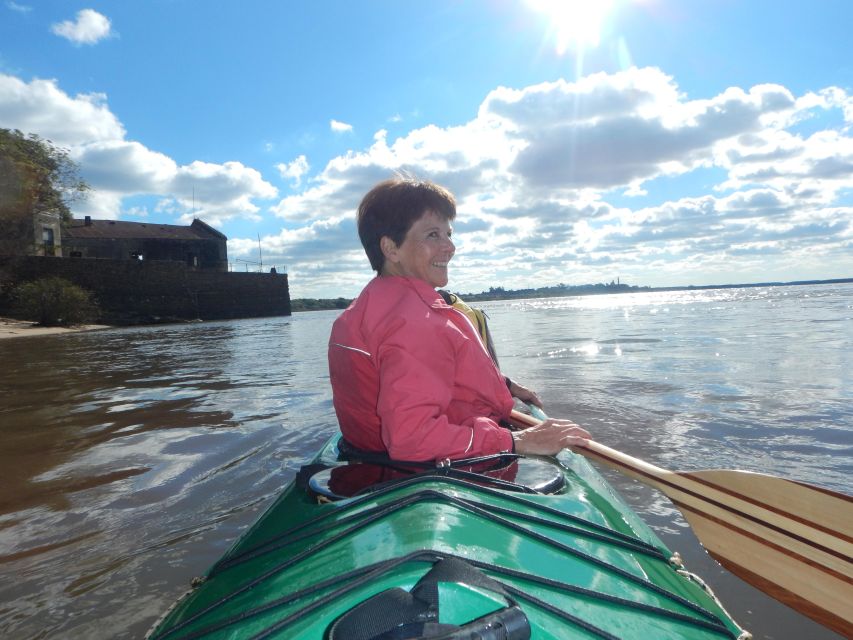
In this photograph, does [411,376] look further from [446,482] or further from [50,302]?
[50,302]

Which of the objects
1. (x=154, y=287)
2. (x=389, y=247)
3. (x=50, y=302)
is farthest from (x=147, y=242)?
(x=389, y=247)

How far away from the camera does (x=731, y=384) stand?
23.6 feet

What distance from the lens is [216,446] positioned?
5008 mm

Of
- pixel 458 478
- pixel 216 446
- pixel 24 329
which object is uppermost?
pixel 458 478

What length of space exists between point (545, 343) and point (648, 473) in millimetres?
12004

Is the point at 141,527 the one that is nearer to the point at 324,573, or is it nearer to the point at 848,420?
the point at 324,573

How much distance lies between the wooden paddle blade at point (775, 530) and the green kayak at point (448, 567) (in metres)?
0.86

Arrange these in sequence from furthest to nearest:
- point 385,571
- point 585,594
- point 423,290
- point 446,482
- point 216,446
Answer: point 216,446, point 423,290, point 446,482, point 585,594, point 385,571

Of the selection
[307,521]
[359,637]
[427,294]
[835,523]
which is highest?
[427,294]

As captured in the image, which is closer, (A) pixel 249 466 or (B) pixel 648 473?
(B) pixel 648 473

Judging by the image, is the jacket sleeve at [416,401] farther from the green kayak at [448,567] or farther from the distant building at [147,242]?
the distant building at [147,242]

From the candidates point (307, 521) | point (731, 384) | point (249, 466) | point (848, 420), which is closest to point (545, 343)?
point (731, 384)

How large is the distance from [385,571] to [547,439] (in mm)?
1141

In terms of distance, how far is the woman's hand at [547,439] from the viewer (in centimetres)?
214
